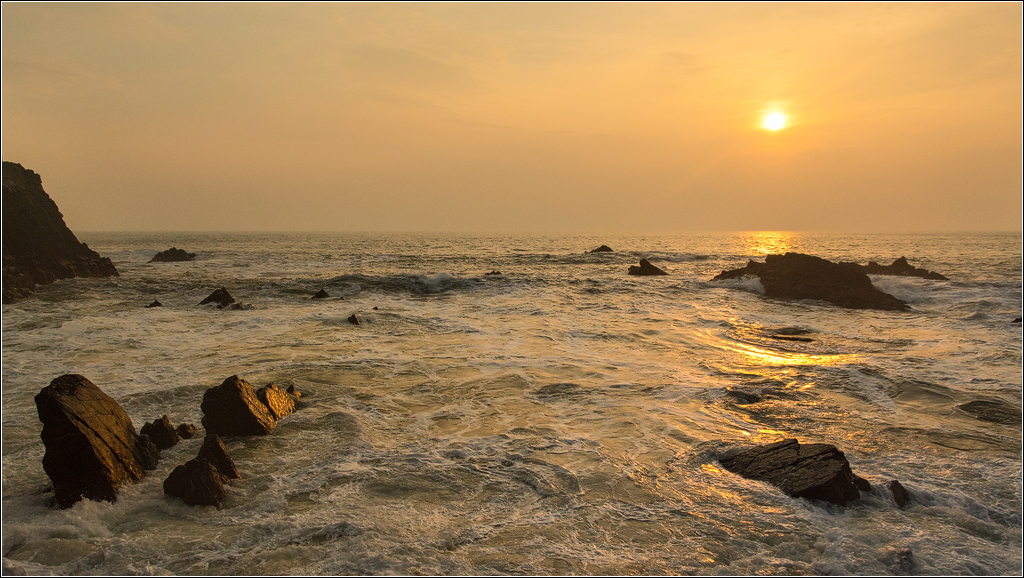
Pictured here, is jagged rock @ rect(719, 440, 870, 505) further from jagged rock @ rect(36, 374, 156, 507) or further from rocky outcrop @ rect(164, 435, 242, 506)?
jagged rock @ rect(36, 374, 156, 507)

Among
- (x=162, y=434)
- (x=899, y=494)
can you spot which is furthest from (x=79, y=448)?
(x=899, y=494)

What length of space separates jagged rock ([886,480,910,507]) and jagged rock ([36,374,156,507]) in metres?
7.86

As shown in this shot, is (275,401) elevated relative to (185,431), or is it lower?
elevated

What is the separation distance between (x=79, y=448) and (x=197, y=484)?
126 centimetres

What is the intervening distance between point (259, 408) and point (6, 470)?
2665mm

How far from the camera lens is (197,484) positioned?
5.46 metres

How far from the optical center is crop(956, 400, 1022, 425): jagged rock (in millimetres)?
8203

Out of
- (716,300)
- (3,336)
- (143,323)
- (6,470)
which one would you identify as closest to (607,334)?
(716,300)

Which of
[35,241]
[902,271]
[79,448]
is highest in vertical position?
[35,241]

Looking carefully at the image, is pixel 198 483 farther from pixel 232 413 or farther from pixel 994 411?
pixel 994 411

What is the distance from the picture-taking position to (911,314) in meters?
19.1

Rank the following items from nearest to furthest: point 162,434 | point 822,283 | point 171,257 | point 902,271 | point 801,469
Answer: point 801,469, point 162,434, point 822,283, point 902,271, point 171,257

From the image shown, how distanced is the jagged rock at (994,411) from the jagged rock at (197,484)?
10.5 meters

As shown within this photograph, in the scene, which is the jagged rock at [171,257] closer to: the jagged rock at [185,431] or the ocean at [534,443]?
the ocean at [534,443]
